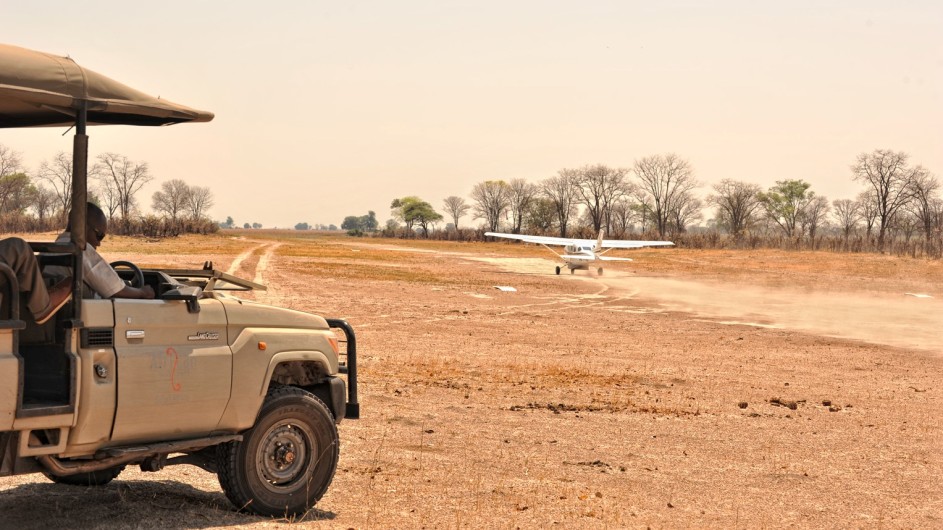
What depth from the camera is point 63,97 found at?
6.11 m

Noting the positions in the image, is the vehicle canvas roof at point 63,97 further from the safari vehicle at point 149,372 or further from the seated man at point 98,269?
the seated man at point 98,269

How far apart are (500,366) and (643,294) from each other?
26.4 meters

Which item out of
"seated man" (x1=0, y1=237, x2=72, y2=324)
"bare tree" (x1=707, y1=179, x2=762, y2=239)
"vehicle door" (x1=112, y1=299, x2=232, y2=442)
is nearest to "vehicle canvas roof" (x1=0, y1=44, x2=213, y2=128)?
"seated man" (x1=0, y1=237, x2=72, y2=324)

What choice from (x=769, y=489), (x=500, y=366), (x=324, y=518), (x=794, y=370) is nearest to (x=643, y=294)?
(x=794, y=370)

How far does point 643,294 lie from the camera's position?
4472 cm

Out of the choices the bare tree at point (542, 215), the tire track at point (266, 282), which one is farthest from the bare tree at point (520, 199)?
the tire track at point (266, 282)

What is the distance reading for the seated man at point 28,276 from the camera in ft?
19.9

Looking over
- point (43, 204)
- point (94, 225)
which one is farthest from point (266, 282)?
point (94, 225)

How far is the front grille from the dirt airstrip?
55.8 inches

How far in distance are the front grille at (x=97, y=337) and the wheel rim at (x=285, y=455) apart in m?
1.52

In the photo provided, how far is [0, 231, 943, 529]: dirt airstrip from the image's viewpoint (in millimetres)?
8562

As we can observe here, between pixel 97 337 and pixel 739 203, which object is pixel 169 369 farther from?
pixel 739 203

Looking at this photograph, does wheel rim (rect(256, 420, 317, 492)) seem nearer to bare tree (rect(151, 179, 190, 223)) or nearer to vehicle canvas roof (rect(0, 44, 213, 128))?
vehicle canvas roof (rect(0, 44, 213, 128))

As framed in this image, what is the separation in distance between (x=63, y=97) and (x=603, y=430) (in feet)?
29.4
